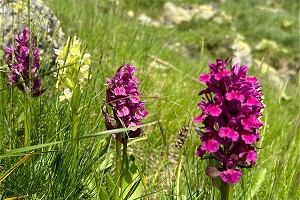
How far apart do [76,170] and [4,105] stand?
590 mm

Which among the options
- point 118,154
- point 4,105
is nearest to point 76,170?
point 118,154

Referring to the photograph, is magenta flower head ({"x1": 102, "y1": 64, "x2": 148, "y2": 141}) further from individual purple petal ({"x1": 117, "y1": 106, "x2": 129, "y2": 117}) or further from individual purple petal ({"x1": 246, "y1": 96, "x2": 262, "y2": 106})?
individual purple petal ({"x1": 246, "y1": 96, "x2": 262, "y2": 106})

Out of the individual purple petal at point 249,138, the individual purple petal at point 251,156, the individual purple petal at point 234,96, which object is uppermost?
the individual purple petal at point 234,96

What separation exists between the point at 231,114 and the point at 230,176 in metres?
0.19

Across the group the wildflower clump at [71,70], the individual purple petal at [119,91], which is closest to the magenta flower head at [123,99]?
the individual purple petal at [119,91]

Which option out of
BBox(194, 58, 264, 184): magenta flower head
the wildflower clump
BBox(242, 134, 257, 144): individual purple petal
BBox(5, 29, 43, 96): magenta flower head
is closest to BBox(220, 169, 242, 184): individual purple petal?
BBox(194, 58, 264, 184): magenta flower head

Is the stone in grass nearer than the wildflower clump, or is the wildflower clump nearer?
the wildflower clump

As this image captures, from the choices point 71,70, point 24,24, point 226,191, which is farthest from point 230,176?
point 24,24

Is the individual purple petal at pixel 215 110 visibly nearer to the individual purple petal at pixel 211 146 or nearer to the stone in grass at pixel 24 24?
the individual purple petal at pixel 211 146

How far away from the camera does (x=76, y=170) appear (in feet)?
5.40

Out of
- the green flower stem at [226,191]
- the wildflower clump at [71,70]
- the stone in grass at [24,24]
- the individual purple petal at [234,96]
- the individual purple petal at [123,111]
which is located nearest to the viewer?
the individual purple petal at [234,96]

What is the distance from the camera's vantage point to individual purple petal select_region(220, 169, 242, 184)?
4.09ft

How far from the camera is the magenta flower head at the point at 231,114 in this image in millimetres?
1202

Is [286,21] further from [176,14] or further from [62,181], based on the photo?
[62,181]
